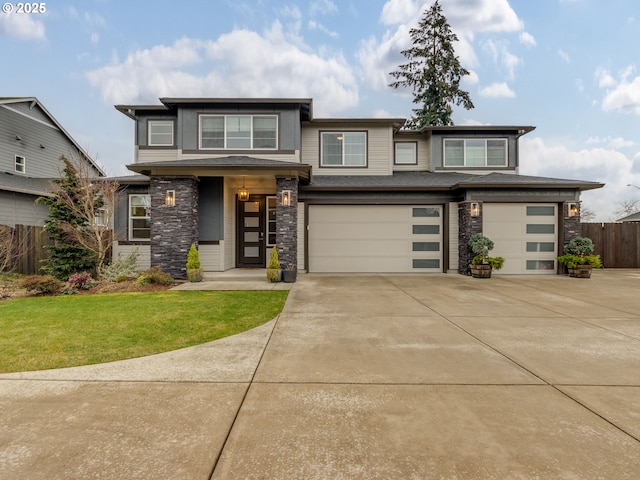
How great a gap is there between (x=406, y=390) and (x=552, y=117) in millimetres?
21620

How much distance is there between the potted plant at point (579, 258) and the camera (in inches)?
423

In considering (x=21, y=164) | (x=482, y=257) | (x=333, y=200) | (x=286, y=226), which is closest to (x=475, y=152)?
(x=482, y=257)

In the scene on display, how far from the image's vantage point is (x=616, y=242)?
1331cm

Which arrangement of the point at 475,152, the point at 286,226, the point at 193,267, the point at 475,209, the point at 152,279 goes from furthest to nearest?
the point at 475,152 < the point at 475,209 < the point at 286,226 < the point at 193,267 < the point at 152,279

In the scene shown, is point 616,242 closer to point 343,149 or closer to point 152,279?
point 343,149

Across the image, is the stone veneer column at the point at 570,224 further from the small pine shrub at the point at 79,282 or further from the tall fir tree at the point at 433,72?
the small pine shrub at the point at 79,282

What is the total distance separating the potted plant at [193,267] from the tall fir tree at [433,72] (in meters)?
18.3

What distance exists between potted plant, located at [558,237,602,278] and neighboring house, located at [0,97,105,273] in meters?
18.8

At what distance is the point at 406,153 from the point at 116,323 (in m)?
12.6

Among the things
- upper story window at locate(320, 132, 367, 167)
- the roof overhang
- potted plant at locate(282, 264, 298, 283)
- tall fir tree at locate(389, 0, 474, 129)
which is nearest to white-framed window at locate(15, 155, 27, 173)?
the roof overhang

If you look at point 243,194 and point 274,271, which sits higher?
point 243,194

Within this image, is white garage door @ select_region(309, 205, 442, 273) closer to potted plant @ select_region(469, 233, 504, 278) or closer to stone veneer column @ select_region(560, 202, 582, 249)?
potted plant @ select_region(469, 233, 504, 278)

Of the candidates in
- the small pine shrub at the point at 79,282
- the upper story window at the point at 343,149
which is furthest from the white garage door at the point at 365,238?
the small pine shrub at the point at 79,282

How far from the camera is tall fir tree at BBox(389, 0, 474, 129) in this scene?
72.8 ft
